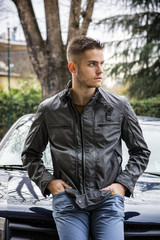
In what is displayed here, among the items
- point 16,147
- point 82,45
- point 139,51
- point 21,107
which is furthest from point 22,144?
point 139,51

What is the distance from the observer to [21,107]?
11.4 metres

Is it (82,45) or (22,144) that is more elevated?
(82,45)

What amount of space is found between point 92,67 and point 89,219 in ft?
3.00

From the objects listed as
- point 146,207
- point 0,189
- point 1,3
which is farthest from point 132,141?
point 1,3

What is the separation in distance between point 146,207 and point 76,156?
2.01ft

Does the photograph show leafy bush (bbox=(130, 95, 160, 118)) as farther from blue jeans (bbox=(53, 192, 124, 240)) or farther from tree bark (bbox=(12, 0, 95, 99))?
blue jeans (bbox=(53, 192, 124, 240))

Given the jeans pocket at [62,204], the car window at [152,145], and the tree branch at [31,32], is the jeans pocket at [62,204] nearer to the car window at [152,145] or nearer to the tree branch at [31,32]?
the car window at [152,145]

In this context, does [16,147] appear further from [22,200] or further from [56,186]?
[56,186]

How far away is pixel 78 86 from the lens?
251 centimetres

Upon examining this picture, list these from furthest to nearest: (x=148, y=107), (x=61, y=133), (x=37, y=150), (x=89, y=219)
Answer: (x=148, y=107) < (x=37, y=150) < (x=61, y=133) < (x=89, y=219)

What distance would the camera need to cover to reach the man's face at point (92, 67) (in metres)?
2.39

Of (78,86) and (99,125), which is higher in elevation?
(78,86)

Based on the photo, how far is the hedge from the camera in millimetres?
11055

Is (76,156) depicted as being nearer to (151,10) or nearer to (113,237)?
(113,237)
